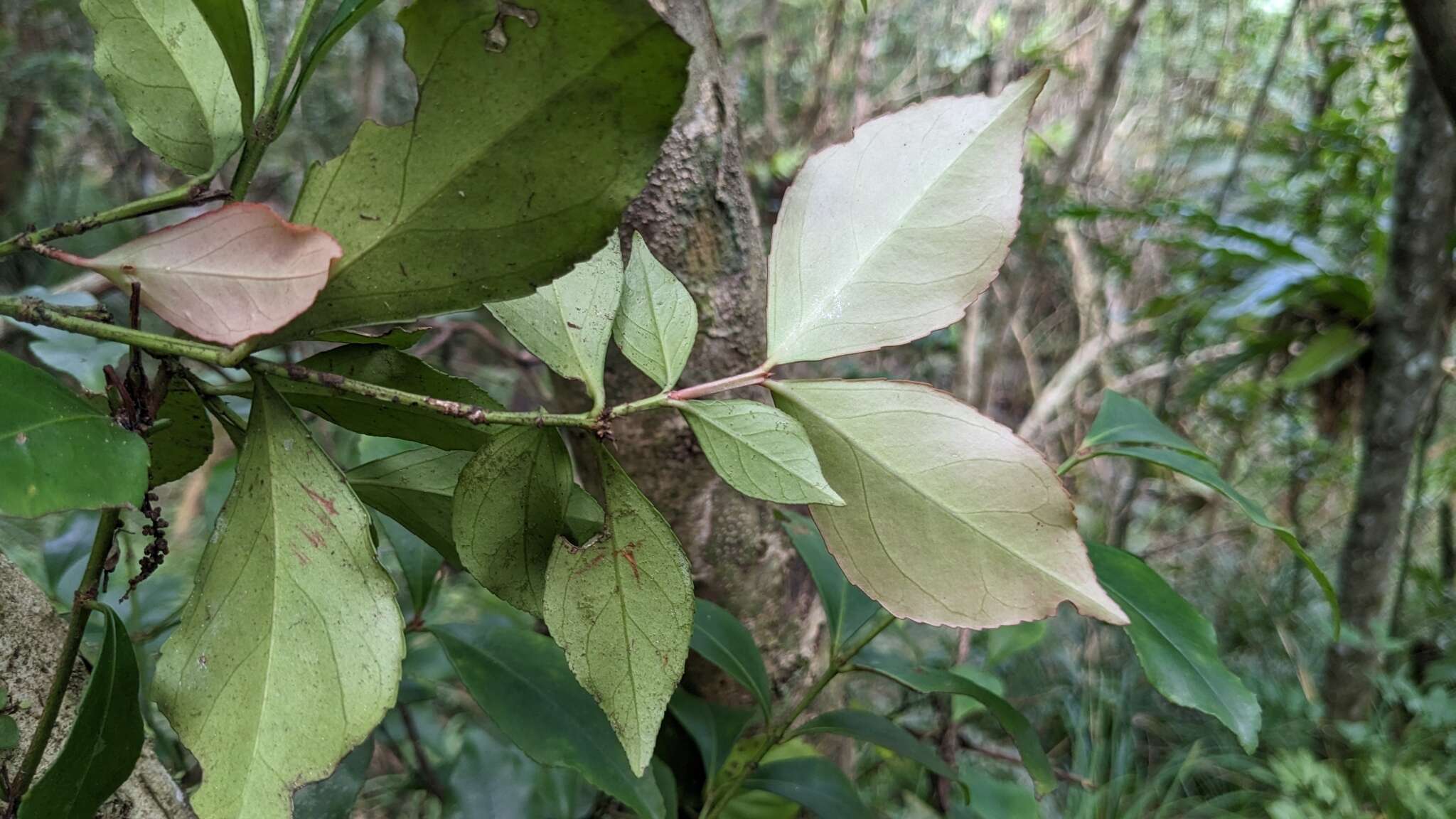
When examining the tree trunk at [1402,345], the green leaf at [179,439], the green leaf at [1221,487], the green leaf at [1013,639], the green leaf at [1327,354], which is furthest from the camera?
the green leaf at [1327,354]

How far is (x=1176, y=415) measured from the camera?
2.03 metres

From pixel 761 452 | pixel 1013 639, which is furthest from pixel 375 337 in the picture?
pixel 1013 639

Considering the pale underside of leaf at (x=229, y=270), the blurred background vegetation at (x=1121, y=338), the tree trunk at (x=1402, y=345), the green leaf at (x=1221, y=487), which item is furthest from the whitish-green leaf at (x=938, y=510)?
the tree trunk at (x=1402, y=345)

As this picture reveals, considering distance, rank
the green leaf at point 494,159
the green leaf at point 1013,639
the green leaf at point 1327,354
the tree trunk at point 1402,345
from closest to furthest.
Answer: the green leaf at point 494,159 < the green leaf at point 1013,639 < the tree trunk at point 1402,345 < the green leaf at point 1327,354

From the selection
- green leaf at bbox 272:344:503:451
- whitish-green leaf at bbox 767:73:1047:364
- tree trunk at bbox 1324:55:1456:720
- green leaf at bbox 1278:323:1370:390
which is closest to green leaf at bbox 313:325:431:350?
green leaf at bbox 272:344:503:451

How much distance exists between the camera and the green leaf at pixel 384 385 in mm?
223

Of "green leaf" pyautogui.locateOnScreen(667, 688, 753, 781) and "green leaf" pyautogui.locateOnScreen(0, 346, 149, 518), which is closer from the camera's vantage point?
"green leaf" pyautogui.locateOnScreen(0, 346, 149, 518)

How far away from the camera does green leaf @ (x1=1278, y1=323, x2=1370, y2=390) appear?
1581 mm

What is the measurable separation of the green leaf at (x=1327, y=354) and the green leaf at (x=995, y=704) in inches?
60.9

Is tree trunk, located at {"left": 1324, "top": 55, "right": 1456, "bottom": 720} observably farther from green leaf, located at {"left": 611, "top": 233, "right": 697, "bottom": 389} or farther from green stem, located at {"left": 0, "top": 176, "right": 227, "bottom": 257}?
green stem, located at {"left": 0, "top": 176, "right": 227, "bottom": 257}

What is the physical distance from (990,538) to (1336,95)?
3.14 meters

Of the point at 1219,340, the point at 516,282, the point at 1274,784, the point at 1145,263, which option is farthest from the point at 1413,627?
the point at 516,282

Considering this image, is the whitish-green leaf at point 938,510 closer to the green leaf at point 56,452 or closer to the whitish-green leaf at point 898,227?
the whitish-green leaf at point 898,227

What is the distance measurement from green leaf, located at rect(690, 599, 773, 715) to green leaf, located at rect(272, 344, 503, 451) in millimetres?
219
